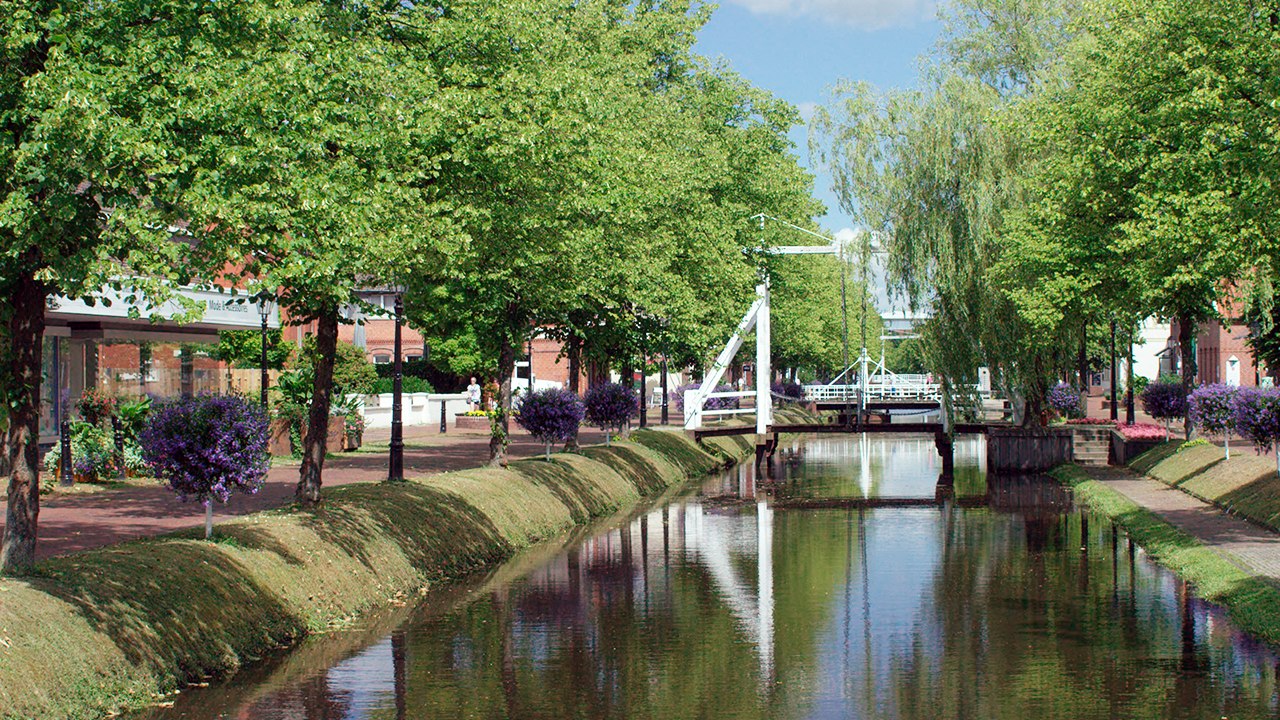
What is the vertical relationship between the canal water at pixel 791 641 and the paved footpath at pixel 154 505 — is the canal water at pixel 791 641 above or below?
below

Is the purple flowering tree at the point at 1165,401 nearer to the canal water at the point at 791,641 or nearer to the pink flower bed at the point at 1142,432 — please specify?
the pink flower bed at the point at 1142,432

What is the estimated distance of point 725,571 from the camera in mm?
19672

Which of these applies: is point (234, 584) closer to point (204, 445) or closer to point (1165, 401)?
point (204, 445)

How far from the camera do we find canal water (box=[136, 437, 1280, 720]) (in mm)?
11312

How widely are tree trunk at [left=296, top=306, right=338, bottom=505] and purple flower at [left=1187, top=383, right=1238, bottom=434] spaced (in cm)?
1936

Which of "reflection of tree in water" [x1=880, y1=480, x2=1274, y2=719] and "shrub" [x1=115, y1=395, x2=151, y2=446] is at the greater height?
"shrub" [x1=115, y1=395, x2=151, y2=446]

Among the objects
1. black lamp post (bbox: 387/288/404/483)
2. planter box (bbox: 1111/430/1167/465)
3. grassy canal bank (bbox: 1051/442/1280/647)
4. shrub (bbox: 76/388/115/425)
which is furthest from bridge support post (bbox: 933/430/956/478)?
shrub (bbox: 76/388/115/425)

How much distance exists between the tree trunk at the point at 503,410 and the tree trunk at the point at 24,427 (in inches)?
562

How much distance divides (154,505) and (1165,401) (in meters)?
34.9

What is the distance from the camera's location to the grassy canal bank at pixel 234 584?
1044cm

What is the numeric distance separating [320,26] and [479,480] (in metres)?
8.53

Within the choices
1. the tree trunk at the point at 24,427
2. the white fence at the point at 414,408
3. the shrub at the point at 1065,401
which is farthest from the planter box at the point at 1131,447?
the tree trunk at the point at 24,427

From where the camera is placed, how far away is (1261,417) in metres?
25.3

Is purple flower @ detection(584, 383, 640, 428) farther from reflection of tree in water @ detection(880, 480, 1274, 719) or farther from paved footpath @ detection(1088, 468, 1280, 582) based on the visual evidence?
reflection of tree in water @ detection(880, 480, 1274, 719)
